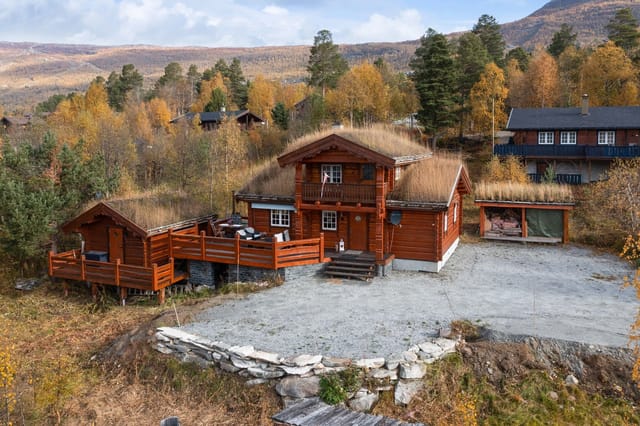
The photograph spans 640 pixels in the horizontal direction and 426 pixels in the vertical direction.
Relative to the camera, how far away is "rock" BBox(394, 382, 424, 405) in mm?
11500

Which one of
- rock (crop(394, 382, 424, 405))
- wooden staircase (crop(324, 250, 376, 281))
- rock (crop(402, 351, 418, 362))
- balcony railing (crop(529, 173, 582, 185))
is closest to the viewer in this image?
rock (crop(394, 382, 424, 405))

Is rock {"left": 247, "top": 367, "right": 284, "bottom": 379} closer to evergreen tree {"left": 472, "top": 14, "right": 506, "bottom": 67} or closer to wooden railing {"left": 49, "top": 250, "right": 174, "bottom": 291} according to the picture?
wooden railing {"left": 49, "top": 250, "right": 174, "bottom": 291}

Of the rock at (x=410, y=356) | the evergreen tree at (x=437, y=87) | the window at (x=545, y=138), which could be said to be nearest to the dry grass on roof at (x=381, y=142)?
the rock at (x=410, y=356)

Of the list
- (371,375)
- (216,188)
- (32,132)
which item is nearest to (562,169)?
(216,188)

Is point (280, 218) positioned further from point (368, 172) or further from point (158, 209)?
point (158, 209)

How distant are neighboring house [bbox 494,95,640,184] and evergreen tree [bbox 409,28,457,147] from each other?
22.0ft

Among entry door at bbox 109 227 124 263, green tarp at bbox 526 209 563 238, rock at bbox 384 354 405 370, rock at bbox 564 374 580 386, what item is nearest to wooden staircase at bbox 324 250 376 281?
rock at bbox 384 354 405 370

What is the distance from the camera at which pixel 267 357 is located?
40.8ft

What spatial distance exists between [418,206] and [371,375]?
9.47 m

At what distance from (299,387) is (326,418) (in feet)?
6.08

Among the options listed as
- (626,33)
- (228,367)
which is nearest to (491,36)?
(626,33)

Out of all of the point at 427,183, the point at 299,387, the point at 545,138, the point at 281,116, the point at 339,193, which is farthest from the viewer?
the point at 281,116

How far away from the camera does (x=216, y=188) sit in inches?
1235

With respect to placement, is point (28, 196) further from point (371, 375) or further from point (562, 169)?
point (562, 169)
